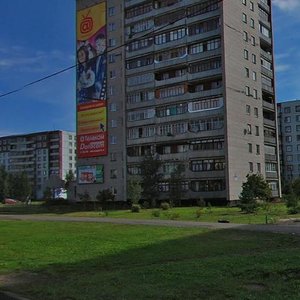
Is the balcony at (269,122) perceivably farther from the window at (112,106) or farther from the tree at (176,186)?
the window at (112,106)

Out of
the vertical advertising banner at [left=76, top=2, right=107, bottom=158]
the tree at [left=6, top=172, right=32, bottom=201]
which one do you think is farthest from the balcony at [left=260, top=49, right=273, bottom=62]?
the tree at [left=6, top=172, right=32, bottom=201]

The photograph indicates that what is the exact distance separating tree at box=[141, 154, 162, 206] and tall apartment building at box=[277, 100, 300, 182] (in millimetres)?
86869

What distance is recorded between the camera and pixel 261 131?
8269 centimetres

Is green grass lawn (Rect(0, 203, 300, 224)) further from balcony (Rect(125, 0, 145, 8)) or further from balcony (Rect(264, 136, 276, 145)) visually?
balcony (Rect(125, 0, 145, 8))

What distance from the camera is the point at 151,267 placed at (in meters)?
12.0

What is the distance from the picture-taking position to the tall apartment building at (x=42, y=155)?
187375mm

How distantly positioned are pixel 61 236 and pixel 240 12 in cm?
6584

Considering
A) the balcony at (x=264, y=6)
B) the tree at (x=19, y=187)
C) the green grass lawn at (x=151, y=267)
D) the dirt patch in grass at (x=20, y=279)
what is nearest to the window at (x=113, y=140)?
the balcony at (x=264, y=6)

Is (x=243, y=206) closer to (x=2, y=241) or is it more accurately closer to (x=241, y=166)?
(x=2, y=241)

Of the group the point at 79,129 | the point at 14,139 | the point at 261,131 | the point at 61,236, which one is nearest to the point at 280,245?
the point at 61,236

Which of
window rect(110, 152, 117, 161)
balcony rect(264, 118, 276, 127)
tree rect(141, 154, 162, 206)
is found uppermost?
balcony rect(264, 118, 276, 127)

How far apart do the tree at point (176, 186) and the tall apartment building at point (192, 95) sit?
5.49 ft

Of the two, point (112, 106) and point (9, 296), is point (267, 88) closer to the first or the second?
point (112, 106)

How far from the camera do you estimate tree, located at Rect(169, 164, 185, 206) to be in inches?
2896
